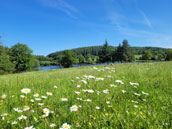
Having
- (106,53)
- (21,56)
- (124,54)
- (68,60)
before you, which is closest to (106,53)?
(106,53)

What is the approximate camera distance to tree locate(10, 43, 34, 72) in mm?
41031

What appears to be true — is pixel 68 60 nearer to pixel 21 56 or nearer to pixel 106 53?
pixel 106 53

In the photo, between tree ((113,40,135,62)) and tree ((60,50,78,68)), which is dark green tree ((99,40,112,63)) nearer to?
tree ((113,40,135,62))

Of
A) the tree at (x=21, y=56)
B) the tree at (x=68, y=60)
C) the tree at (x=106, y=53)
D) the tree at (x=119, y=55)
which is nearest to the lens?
the tree at (x=21, y=56)

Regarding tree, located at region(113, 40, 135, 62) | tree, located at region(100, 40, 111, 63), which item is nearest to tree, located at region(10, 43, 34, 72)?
tree, located at region(100, 40, 111, 63)

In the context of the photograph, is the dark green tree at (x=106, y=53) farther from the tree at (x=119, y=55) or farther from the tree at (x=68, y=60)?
the tree at (x=68, y=60)

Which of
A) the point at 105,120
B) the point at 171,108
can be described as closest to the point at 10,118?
the point at 105,120

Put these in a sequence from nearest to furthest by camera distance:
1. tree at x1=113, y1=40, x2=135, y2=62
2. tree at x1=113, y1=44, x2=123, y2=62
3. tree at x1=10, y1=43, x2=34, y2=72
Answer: tree at x1=10, y1=43, x2=34, y2=72 < tree at x1=113, y1=40, x2=135, y2=62 < tree at x1=113, y1=44, x2=123, y2=62

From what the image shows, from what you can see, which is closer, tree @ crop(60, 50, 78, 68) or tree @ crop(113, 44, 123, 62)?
tree @ crop(113, 44, 123, 62)

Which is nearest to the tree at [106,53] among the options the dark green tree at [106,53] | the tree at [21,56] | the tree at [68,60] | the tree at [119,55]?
the dark green tree at [106,53]

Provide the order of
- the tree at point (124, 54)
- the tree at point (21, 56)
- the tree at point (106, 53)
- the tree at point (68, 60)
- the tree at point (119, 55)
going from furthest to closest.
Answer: the tree at point (68, 60) < the tree at point (119, 55) < the tree at point (124, 54) < the tree at point (106, 53) < the tree at point (21, 56)

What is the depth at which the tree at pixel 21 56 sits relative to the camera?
Answer: 135 ft

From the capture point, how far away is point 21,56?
135 ft

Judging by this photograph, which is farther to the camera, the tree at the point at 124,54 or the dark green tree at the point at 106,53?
the tree at the point at 124,54
